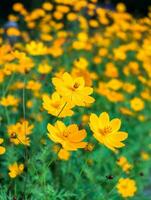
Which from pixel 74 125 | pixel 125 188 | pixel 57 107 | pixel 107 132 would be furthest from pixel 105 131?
pixel 125 188

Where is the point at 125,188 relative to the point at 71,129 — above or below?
below

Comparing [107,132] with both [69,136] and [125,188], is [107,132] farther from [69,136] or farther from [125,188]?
[125,188]

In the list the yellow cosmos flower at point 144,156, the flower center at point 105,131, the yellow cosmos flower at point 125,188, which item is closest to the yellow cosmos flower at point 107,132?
the flower center at point 105,131

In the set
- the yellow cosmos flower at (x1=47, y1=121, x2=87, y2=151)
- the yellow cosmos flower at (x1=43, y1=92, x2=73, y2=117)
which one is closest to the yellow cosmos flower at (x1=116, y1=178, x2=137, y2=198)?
the yellow cosmos flower at (x1=43, y1=92, x2=73, y2=117)

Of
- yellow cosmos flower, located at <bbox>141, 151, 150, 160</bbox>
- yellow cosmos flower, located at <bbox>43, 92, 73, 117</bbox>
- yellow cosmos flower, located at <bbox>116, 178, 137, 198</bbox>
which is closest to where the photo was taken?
yellow cosmos flower, located at <bbox>43, 92, 73, 117</bbox>

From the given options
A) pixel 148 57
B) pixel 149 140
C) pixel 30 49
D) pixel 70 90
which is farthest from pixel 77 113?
pixel 70 90

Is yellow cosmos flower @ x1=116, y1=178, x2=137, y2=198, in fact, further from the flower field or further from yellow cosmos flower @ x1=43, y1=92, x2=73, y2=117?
yellow cosmos flower @ x1=43, y1=92, x2=73, y2=117

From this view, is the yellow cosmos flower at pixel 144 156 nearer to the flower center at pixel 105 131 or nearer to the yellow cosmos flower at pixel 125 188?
the yellow cosmos flower at pixel 125 188
